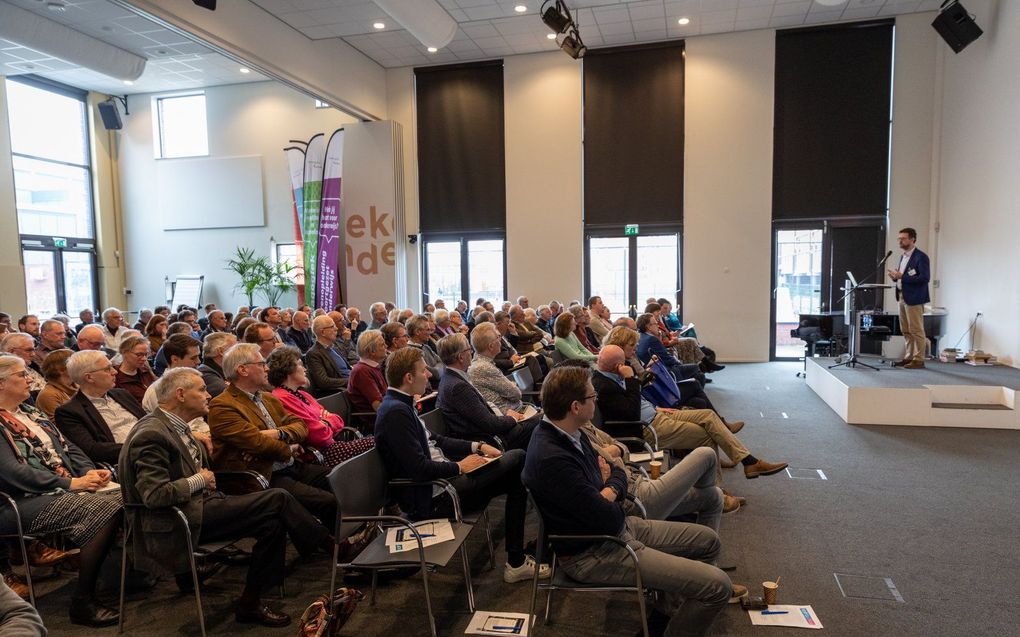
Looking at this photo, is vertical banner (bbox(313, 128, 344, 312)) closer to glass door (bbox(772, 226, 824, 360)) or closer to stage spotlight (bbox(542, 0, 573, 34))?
stage spotlight (bbox(542, 0, 573, 34))

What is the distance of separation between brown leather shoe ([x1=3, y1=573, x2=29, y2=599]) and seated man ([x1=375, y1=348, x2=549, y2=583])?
6.10ft

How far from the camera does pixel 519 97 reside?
11500mm

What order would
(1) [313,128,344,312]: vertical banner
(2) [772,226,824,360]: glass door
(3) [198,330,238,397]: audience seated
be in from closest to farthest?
(3) [198,330,238,397]: audience seated → (2) [772,226,824,360]: glass door → (1) [313,128,344,312]: vertical banner

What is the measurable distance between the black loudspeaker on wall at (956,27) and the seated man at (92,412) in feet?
35.6

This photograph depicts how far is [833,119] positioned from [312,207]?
30.2 feet

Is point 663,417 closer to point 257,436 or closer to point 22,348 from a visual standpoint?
point 257,436

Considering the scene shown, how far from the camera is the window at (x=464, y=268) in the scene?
12023 mm

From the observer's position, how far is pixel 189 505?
8.39 ft

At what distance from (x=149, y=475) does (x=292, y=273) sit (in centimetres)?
1082

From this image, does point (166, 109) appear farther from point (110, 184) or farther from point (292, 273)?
point (292, 273)

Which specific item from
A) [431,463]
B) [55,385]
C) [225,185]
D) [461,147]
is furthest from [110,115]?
[431,463]

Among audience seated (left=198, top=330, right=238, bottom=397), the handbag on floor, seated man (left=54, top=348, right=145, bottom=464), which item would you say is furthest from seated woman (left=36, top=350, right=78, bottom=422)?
the handbag on floor

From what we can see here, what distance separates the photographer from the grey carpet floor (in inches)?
109

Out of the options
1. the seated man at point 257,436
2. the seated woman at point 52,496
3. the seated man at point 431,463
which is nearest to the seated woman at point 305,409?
the seated man at point 257,436
